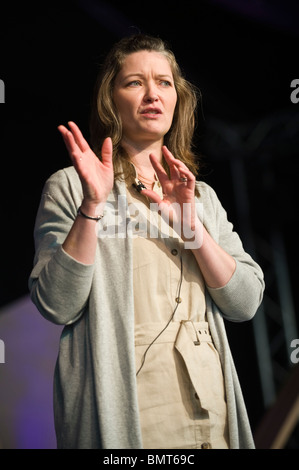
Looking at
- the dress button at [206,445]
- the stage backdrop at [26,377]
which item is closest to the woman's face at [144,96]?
the dress button at [206,445]

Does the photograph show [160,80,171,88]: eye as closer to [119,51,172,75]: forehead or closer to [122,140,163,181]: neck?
[119,51,172,75]: forehead

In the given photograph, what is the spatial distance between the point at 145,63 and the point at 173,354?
33.5 inches

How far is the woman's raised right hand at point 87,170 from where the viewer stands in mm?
1363

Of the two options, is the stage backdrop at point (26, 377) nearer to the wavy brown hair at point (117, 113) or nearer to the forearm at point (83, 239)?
the wavy brown hair at point (117, 113)

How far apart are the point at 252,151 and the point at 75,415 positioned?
4.04m

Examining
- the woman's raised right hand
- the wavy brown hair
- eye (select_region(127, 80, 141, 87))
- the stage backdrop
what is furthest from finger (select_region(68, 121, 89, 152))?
the stage backdrop

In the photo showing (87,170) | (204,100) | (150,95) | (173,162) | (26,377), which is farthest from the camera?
(204,100)

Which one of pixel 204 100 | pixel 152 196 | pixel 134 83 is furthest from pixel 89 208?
pixel 204 100

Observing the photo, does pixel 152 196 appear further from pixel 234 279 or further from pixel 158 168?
pixel 234 279

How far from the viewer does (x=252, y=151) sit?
16.9ft

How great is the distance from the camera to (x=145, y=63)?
177cm

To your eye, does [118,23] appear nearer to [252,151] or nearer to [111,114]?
[252,151]

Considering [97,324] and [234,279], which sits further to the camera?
[234,279]

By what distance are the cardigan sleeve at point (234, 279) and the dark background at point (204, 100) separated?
55 centimetres
